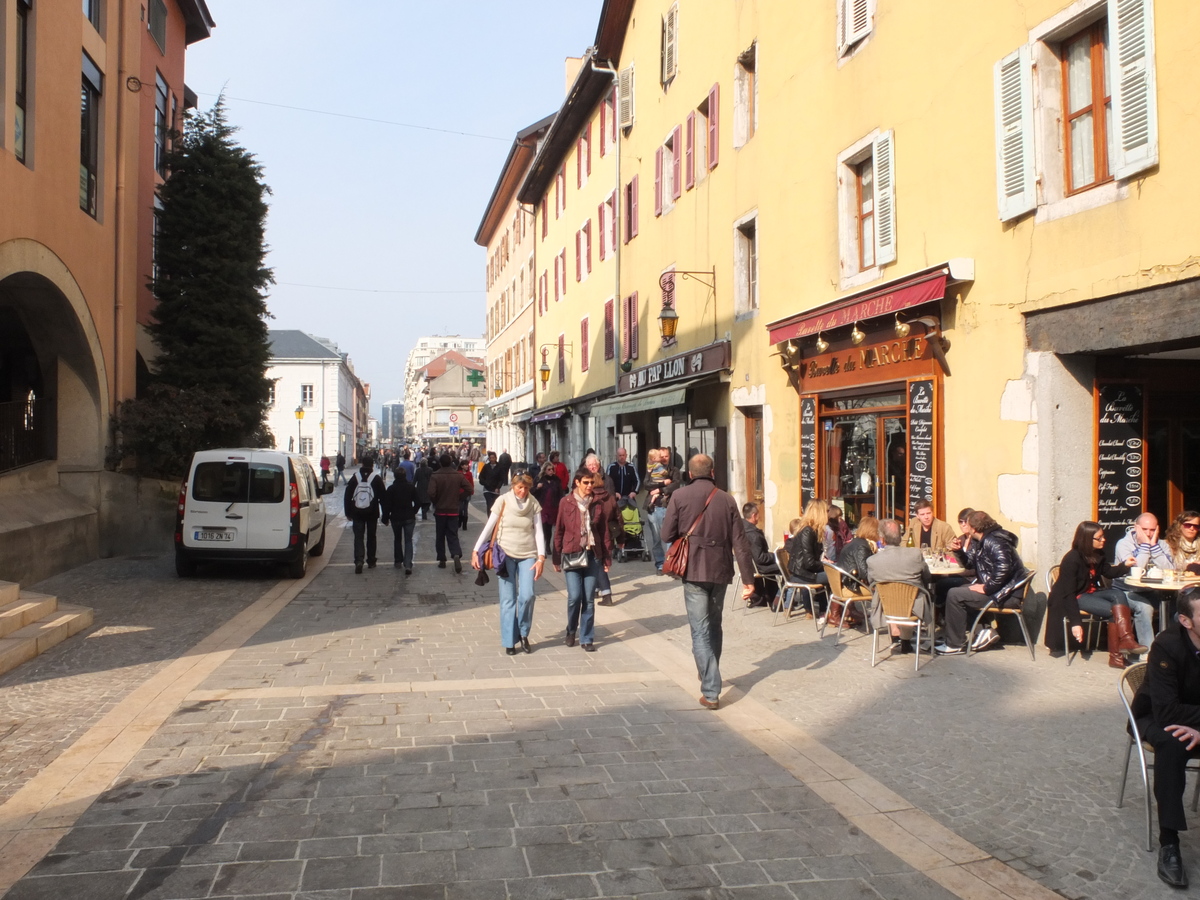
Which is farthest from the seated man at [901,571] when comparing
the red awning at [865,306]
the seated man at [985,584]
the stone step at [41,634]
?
the stone step at [41,634]

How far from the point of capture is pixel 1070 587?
27.6 feet

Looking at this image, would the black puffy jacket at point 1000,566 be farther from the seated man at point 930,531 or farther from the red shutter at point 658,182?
the red shutter at point 658,182

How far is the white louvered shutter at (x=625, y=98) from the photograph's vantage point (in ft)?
77.8

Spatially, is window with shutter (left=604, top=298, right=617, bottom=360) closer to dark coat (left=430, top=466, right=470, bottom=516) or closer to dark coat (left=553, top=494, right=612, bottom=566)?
dark coat (left=430, top=466, right=470, bottom=516)

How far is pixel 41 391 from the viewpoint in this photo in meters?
16.6

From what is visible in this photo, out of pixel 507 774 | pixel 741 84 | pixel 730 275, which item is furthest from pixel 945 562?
pixel 741 84

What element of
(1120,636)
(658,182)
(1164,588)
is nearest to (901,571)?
(1120,636)

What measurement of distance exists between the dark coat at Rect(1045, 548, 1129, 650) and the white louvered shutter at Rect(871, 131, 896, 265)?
4.44m

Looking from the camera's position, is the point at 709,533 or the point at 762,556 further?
the point at 762,556

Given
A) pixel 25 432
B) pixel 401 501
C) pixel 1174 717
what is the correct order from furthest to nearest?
1. pixel 401 501
2. pixel 25 432
3. pixel 1174 717

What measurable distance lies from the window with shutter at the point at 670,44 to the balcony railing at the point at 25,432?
13.0 meters

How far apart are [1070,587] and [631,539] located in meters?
9.31

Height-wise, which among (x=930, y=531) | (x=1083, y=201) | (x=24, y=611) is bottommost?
(x=24, y=611)

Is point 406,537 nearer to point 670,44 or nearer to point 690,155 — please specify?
point 690,155
